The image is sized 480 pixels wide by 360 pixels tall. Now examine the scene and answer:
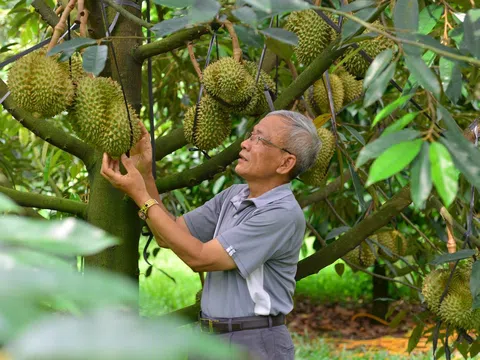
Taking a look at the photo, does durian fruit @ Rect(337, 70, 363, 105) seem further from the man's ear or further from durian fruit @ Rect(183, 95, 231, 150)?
durian fruit @ Rect(183, 95, 231, 150)

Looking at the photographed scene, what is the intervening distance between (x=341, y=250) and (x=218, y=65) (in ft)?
1.85

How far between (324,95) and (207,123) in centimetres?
52

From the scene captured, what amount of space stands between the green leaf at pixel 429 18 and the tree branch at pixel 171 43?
15.5 inches

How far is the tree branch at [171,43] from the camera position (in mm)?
1347

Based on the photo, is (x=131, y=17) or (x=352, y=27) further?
(x=131, y=17)

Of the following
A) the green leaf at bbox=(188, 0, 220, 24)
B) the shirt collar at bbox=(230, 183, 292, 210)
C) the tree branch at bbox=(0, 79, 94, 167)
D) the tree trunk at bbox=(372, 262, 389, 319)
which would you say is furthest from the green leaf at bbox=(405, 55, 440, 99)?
the tree trunk at bbox=(372, 262, 389, 319)

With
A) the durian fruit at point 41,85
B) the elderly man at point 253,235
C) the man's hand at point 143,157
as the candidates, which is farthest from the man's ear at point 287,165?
the durian fruit at point 41,85

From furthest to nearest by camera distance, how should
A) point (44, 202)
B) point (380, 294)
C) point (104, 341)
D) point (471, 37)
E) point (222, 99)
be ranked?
point (380, 294) → point (44, 202) → point (222, 99) → point (471, 37) → point (104, 341)

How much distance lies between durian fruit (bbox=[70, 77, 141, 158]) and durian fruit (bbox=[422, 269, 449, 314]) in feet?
2.64

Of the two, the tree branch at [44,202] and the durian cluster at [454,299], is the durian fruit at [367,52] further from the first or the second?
the tree branch at [44,202]

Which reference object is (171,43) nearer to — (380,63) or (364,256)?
(380,63)

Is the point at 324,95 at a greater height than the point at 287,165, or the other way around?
the point at 324,95

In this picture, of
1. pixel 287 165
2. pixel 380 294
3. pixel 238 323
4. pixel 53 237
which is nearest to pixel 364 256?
pixel 287 165

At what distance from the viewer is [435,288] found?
5.44 ft
